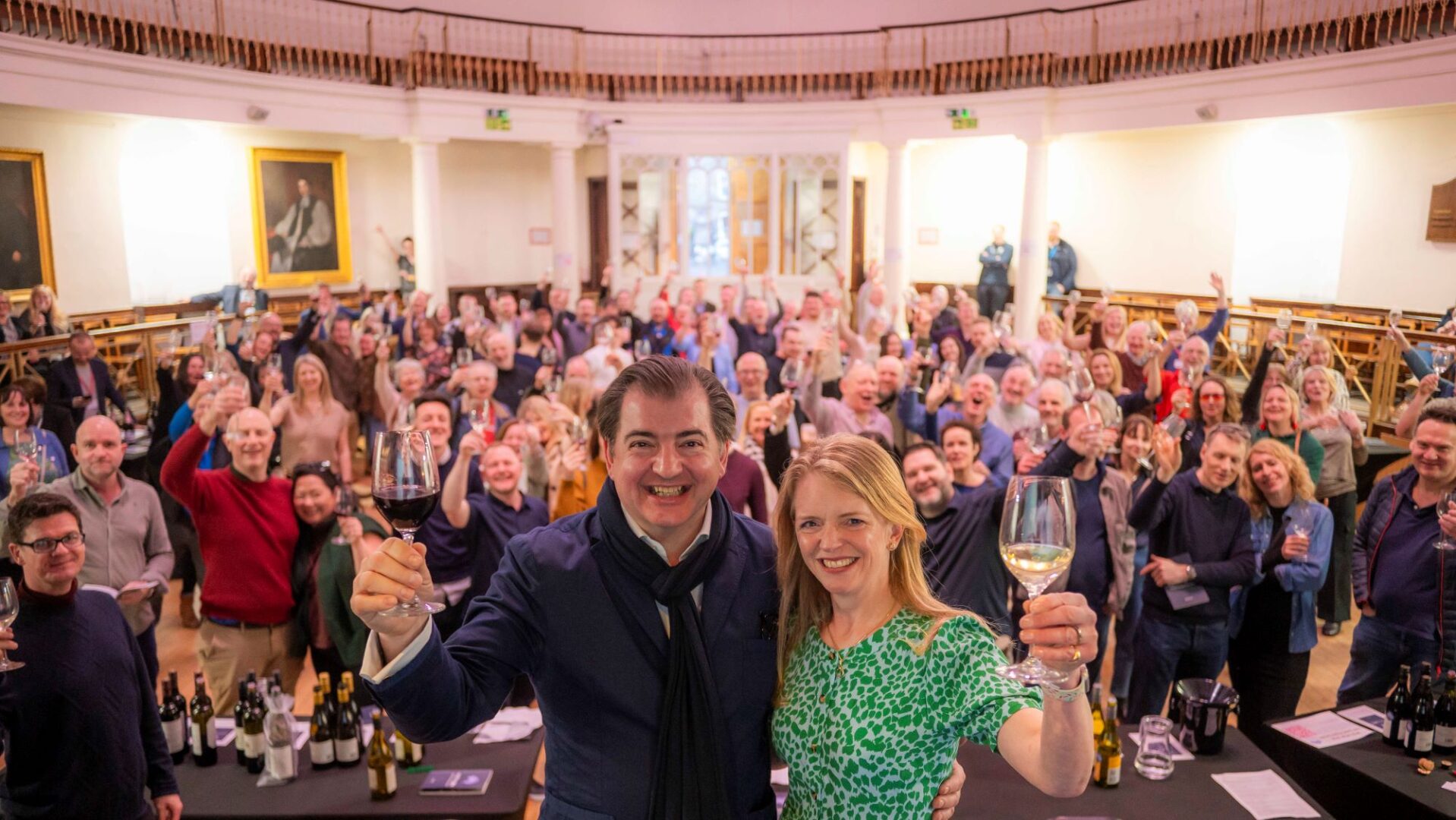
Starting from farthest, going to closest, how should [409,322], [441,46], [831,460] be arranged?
[441,46] → [409,322] → [831,460]

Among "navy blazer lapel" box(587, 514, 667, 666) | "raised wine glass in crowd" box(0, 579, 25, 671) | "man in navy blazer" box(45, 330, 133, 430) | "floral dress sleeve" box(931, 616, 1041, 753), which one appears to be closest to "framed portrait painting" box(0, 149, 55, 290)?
"man in navy blazer" box(45, 330, 133, 430)

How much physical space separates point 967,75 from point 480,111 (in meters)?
6.99

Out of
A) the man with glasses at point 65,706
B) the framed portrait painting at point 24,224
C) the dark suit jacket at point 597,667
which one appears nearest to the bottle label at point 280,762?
the man with glasses at point 65,706

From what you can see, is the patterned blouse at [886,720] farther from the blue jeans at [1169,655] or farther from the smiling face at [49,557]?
the blue jeans at [1169,655]

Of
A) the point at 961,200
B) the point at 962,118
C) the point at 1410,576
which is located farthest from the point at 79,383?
the point at 961,200

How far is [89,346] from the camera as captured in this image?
736cm

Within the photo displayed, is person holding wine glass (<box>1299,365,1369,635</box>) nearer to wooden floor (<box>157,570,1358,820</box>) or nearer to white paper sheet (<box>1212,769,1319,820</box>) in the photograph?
wooden floor (<box>157,570,1358,820</box>)

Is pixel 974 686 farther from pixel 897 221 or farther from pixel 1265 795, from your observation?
pixel 897 221

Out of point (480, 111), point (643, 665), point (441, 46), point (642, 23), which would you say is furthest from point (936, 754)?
point (642, 23)

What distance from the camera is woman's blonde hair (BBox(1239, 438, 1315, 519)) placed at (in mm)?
4027

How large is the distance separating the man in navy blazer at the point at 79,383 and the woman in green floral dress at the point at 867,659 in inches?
274

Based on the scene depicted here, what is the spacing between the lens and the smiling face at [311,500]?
3.94 meters

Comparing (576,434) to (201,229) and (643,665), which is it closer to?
(643,665)

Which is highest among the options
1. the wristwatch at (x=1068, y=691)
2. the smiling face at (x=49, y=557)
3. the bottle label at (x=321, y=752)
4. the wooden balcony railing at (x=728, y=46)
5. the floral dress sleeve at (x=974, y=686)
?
Result: the wooden balcony railing at (x=728, y=46)
